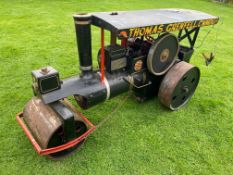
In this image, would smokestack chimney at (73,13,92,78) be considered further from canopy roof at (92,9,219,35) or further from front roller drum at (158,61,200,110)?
front roller drum at (158,61,200,110)

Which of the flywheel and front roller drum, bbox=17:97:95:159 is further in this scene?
the flywheel

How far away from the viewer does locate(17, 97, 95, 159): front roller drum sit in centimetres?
267

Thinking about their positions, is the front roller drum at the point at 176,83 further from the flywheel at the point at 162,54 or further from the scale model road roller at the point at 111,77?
the flywheel at the point at 162,54

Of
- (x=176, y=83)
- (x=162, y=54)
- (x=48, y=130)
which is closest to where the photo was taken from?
(x=48, y=130)

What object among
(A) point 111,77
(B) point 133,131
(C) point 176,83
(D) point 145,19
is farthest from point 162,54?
(B) point 133,131

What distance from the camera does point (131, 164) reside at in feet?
9.95

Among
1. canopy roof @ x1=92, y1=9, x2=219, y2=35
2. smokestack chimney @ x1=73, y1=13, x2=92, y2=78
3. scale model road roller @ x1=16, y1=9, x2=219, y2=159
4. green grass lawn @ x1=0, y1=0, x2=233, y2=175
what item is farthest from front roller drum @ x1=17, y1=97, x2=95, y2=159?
canopy roof @ x1=92, y1=9, x2=219, y2=35

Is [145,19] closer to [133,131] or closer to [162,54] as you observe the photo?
[162,54]

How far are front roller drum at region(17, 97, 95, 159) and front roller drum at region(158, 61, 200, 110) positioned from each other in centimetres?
135

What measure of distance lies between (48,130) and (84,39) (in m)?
1.15

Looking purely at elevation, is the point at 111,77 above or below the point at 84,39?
below

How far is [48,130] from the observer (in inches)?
105

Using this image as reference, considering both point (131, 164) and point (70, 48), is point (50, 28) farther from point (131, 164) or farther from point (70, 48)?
point (131, 164)

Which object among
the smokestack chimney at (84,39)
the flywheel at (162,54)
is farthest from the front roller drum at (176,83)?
the smokestack chimney at (84,39)
